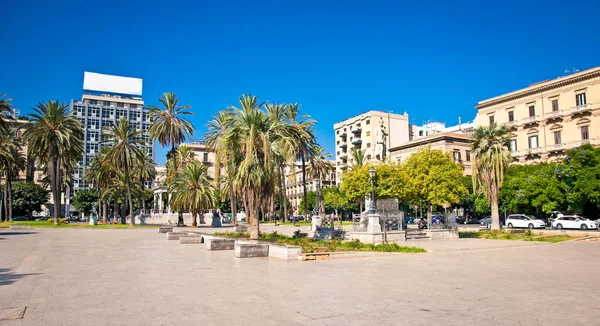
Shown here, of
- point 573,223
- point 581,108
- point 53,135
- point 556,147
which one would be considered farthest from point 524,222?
point 53,135

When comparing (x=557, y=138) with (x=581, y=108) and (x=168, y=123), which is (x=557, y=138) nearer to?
(x=581, y=108)

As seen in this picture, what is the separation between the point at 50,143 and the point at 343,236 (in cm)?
3449

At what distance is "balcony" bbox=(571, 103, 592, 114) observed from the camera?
53531 millimetres

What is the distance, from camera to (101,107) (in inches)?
5153

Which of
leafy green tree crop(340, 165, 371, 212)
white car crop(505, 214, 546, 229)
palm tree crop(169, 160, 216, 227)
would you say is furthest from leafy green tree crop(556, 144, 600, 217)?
palm tree crop(169, 160, 216, 227)

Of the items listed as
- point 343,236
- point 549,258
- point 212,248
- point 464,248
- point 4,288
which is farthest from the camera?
point 343,236

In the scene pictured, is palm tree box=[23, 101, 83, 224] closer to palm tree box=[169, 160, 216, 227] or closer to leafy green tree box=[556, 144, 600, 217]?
palm tree box=[169, 160, 216, 227]

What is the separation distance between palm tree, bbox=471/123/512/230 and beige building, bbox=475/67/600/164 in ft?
80.4

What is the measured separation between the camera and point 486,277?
1123 centimetres

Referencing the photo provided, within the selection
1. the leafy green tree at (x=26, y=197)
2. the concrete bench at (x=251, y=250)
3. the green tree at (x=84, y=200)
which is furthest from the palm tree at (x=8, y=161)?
the concrete bench at (x=251, y=250)

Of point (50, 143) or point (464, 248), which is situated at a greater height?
point (50, 143)

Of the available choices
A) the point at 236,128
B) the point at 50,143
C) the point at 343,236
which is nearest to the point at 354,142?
the point at 50,143

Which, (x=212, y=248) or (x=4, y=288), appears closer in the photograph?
(x=4, y=288)

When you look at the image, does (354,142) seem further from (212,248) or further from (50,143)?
(212,248)
